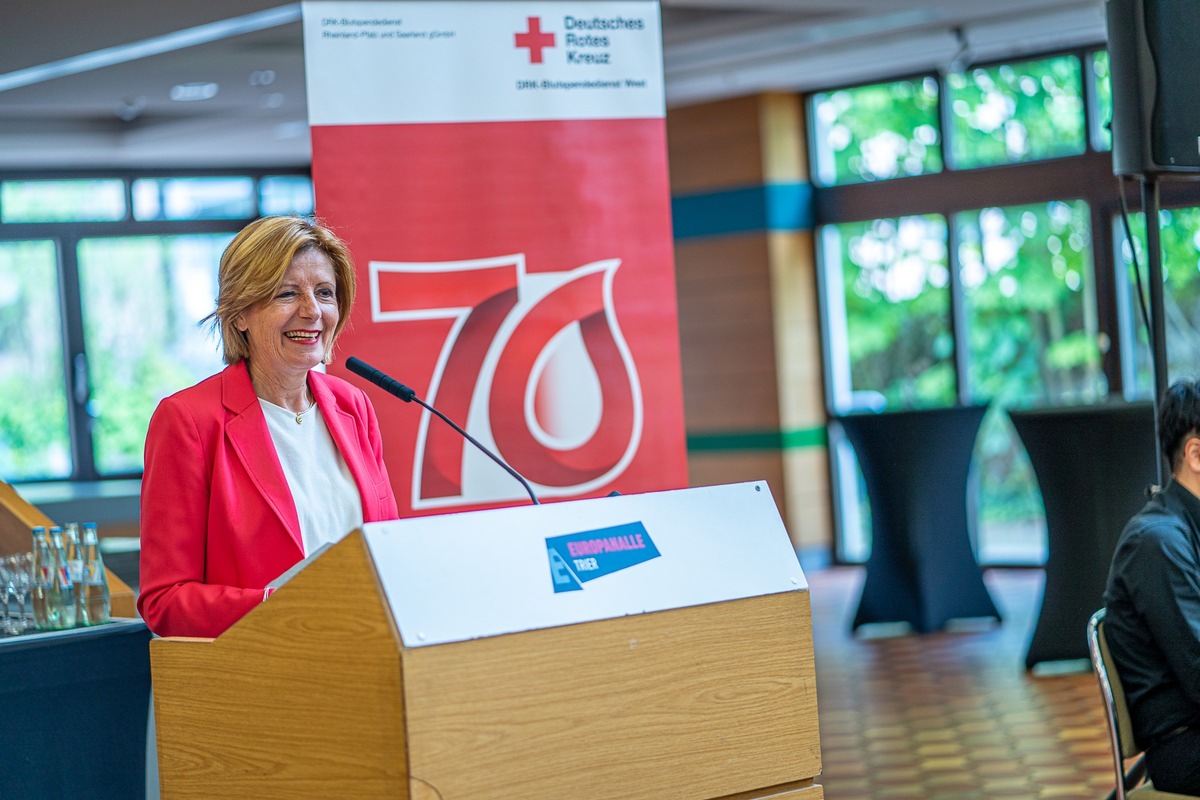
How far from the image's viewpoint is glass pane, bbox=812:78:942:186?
893 cm

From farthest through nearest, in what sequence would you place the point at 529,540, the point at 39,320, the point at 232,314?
the point at 39,320 → the point at 232,314 → the point at 529,540

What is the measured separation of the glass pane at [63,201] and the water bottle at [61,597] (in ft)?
28.4

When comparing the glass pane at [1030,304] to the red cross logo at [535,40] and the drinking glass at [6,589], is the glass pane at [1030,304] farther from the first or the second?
the drinking glass at [6,589]

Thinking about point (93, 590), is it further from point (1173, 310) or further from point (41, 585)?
point (1173, 310)

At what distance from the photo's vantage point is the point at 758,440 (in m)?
9.34

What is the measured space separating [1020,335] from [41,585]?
7171 mm

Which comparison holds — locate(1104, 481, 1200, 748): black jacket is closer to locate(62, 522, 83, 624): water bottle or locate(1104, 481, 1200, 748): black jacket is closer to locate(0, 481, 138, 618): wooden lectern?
locate(62, 522, 83, 624): water bottle

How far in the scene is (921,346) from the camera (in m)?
9.16

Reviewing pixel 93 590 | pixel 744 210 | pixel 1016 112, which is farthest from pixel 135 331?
pixel 93 590

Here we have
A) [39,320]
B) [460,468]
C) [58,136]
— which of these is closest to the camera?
[460,468]

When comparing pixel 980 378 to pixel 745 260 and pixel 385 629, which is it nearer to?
pixel 745 260

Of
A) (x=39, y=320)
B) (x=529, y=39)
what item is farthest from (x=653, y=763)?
(x=39, y=320)

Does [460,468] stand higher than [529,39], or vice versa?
[529,39]

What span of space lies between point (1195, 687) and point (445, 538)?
5.47 ft
